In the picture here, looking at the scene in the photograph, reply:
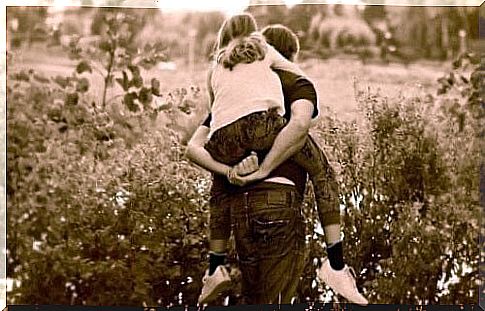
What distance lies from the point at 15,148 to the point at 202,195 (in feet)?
3.07

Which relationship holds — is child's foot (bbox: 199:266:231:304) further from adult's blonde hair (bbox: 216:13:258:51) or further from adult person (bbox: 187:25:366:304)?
adult's blonde hair (bbox: 216:13:258:51)

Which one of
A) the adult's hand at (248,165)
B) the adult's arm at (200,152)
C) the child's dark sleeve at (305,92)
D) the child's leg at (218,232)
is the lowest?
the child's leg at (218,232)

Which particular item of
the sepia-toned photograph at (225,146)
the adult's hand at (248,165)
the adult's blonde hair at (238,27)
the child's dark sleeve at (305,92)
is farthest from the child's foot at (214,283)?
the adult's blonde hair at (238,27)

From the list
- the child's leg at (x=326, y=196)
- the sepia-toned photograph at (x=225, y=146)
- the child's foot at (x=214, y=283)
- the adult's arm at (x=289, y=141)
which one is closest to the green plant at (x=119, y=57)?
the sepia-toned photograph at (x=225, y=146)

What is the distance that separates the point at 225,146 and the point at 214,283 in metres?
0.66

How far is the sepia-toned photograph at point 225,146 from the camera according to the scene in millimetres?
4230

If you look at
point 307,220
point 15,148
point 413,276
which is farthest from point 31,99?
point 413,276

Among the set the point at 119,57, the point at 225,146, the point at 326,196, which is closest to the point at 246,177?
the point at 225,146

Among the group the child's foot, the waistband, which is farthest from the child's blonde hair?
the child's foot

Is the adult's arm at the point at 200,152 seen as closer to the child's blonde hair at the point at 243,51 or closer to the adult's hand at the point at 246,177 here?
the adult's hand at the point at 246,177

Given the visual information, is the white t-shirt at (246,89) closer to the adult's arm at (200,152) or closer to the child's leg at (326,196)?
the adult's arm at (200,152)

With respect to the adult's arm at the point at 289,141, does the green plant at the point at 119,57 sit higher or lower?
higher

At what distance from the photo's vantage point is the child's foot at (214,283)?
4215mm

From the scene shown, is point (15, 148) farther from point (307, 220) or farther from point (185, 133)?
point (307, 220)
